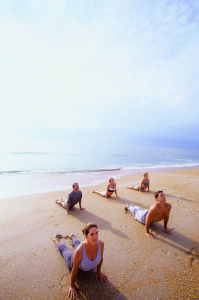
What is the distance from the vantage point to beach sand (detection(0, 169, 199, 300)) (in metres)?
3.08

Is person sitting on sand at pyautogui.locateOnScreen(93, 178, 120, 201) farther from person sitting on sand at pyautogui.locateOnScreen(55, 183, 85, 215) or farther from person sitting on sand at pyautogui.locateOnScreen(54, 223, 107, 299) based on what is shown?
person sitting on sand at pyautogui.locateOnScreen(54, 223, 107, 299)

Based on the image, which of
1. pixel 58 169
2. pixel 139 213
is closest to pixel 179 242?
pixel 139 213

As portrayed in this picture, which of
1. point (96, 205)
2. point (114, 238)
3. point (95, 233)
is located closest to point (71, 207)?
point (96, 205)

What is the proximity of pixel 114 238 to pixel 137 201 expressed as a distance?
13.5 ft

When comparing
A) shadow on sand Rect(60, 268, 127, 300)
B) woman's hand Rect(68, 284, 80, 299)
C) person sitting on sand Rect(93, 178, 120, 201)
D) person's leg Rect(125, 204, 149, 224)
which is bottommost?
Answer: shadow on sand Rect(60, 268, 127, 300)

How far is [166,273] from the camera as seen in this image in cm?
354

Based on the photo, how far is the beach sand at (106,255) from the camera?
10.1ft

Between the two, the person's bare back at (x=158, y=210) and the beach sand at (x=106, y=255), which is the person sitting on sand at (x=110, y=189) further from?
the person's bare back at (x=158, y=210)

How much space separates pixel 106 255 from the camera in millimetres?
4039

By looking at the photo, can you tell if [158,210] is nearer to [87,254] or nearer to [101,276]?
[101,276]

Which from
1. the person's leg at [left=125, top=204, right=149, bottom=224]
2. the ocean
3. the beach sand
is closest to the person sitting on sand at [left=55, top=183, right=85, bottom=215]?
the beach sand

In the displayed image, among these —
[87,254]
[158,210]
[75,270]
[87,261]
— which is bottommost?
[75,270]

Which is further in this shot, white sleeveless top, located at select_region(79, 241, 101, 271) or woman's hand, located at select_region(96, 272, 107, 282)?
woman's hand, located at select_region(96, 272, 107, 282)

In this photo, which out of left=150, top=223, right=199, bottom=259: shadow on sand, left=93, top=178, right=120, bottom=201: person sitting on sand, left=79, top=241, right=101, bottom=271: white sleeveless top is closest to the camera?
left=79, top=241, right=101, bottom=271: white sleeveless top
